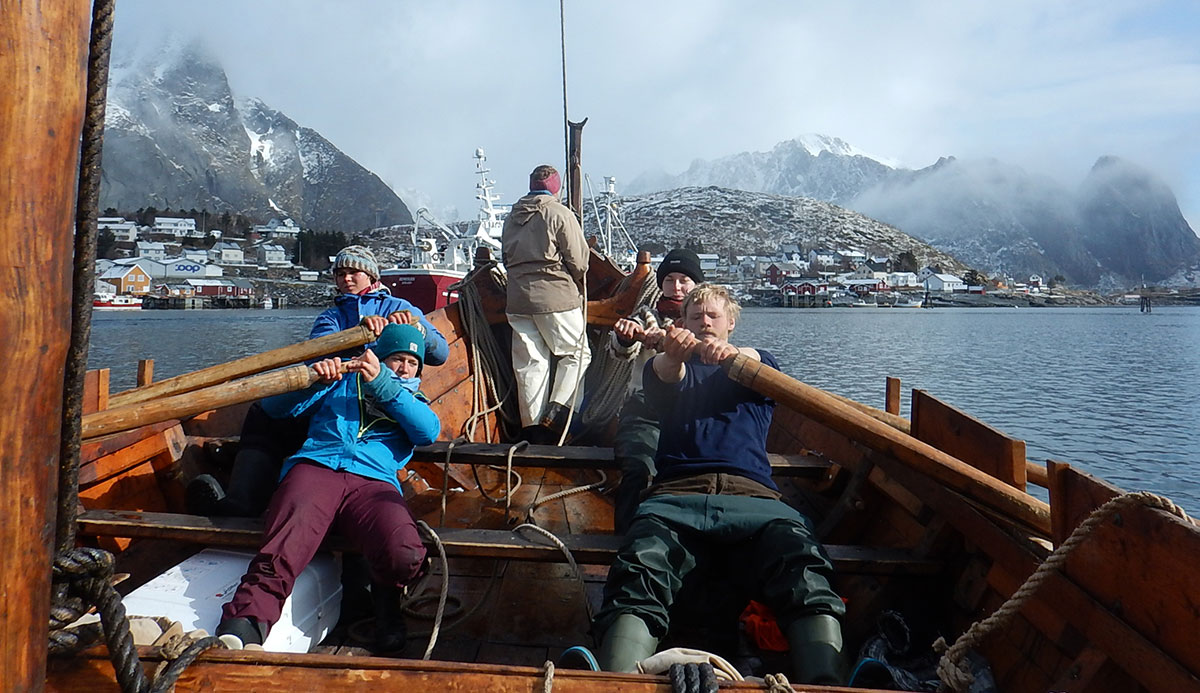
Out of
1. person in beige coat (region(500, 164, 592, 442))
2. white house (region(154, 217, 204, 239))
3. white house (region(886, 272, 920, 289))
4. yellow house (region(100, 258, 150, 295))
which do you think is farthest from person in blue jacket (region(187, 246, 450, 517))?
white house (region(154, 217, 204, 239))

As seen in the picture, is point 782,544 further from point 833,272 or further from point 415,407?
point 833,272

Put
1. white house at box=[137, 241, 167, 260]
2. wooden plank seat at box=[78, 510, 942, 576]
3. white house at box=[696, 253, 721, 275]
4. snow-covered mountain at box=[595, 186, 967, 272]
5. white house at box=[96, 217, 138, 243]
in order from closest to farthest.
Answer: wooden plank seat at box=[78, 510, 942, 576] < white house at box=[137, 241, 167, 260] < white house at box=[96, 217, 138, 243] < white house at box=[696, 253, 721, 275] < snow-covered mountain at box=[595, 186, 967, 272]

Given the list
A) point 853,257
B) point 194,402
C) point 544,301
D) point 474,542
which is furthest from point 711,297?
point 853,257

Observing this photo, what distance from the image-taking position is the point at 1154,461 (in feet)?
40.3

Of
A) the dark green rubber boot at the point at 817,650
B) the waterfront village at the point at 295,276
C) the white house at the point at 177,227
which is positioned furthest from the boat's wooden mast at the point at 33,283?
the white house at the point at 177,227

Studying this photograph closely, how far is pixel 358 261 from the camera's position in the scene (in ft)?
13.0

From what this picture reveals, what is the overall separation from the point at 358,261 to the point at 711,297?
2083 mm

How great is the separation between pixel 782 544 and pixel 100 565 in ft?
6.25

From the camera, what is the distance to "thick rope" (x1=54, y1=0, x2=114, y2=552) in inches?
53.7

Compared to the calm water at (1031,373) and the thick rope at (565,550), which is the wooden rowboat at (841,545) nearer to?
the thick rope at (565,550)

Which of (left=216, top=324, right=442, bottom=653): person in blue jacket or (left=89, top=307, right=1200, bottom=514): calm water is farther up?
(left=216, top=324, right=442, bottom=653): person in blue jacket

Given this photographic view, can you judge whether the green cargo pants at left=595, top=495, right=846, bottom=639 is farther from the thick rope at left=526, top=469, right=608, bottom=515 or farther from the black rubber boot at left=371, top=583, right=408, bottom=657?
the thick rope at left=526, top=469, right=608, bottom=515

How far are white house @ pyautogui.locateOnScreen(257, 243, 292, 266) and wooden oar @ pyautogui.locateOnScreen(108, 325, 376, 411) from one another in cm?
11905

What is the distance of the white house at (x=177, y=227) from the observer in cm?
12119
